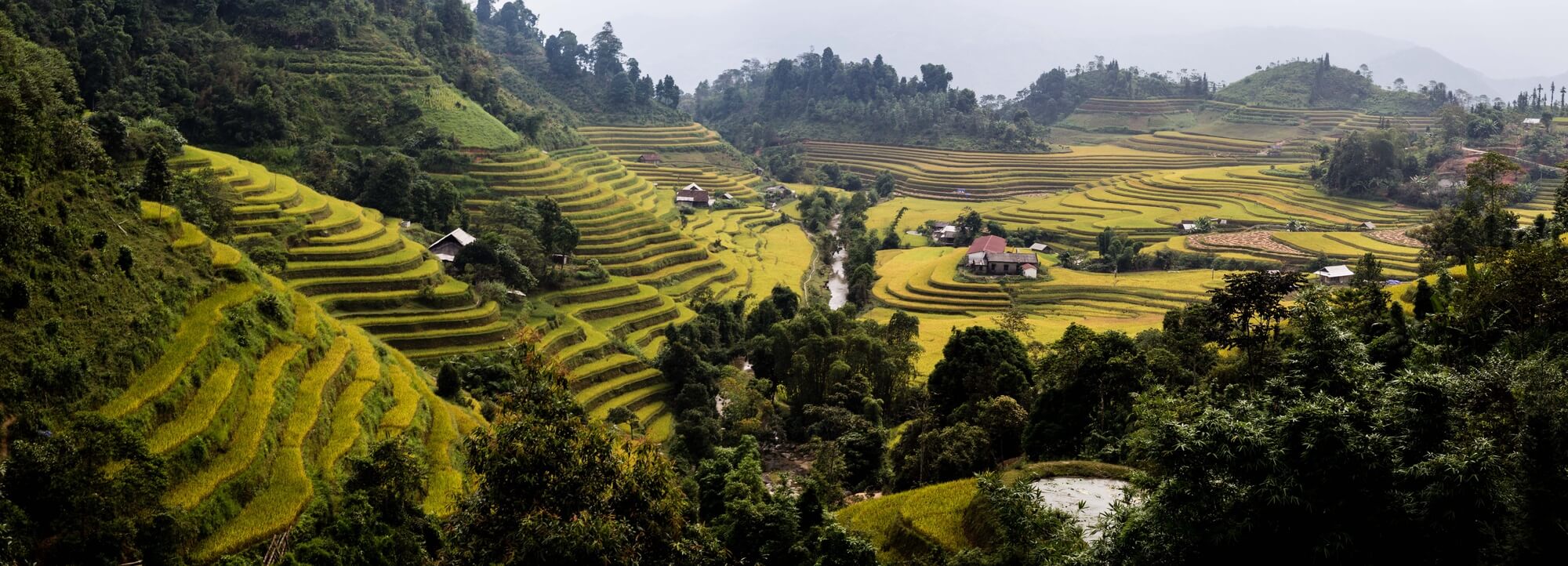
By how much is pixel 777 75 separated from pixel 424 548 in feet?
265

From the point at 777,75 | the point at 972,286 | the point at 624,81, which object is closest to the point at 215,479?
the point at 972,286

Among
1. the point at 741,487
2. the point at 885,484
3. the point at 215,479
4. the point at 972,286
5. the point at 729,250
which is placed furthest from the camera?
the point at 729,250

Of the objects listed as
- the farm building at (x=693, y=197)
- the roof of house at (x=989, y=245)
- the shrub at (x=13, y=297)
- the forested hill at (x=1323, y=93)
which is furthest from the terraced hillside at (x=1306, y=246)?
the forested hill at (x=1323, y=93)

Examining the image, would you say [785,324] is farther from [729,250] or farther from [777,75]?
[777,75]

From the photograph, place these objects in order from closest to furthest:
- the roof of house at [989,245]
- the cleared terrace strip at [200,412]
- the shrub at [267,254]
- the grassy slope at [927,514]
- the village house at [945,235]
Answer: the cleared terrace strip at [200,412]
the grassy slope at [927,514]
the shrub at [267,254]
the roof of house at [989,245]
the village house at [945,235]

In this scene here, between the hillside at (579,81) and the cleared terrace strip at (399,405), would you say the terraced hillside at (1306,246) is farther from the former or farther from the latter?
the hillside at (579,81)

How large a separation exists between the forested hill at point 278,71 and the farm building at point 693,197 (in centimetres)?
702

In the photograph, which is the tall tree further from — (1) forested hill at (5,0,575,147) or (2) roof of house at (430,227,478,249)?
(2) roof of house at (430,227,478,249)

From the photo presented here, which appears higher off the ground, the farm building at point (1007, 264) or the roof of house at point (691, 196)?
the roof of house at point (691, 196)

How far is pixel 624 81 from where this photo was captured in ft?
232

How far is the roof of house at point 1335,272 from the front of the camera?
1400 inches

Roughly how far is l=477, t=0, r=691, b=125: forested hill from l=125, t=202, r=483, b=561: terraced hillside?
4763 centimetres

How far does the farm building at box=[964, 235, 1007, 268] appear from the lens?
40.4m

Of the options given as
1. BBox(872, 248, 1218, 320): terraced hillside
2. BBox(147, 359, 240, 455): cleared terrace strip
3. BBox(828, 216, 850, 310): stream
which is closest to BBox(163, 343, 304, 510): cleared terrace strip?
BBox(147, 359, 240, 455): cleared terrace strip
